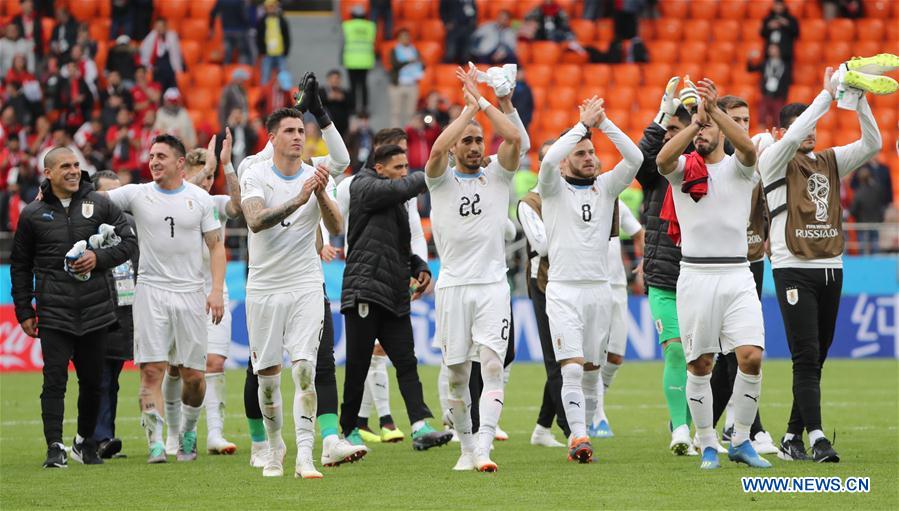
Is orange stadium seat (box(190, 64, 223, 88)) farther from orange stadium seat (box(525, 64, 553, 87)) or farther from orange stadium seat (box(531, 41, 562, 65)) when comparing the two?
orange stadium seat (box(531, 41, 562, 65))

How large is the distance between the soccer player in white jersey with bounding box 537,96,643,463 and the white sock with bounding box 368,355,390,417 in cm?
234

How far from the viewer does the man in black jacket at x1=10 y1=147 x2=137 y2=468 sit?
10773 mm

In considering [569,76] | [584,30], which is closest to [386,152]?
[569,76]

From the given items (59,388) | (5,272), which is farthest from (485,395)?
(5,272)

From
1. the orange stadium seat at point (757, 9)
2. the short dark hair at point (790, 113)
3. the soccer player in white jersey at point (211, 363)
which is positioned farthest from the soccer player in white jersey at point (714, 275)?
the orange stadium seat at point (757, 9)

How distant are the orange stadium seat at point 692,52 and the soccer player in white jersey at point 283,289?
20571 mm

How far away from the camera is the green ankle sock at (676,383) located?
1073 cm

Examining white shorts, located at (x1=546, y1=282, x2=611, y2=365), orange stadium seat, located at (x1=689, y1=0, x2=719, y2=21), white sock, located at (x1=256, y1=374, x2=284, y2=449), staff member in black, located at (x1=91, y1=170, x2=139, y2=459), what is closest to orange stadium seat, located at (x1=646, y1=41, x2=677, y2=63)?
orange stadium seat, located at (x1=689, y1=0, x2=719, y2=21)

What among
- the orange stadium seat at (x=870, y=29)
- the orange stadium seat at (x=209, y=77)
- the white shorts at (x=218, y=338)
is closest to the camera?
the white shorts at (x=218, y=338)

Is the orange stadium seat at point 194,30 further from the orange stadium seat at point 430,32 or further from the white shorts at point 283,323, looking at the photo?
the white shorts at point 283,323

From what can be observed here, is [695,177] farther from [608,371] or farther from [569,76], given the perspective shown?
[569,76]

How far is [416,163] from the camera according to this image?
23469mm

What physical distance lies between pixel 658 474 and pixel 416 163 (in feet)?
47.2

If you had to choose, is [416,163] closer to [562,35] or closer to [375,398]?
[562,35]
